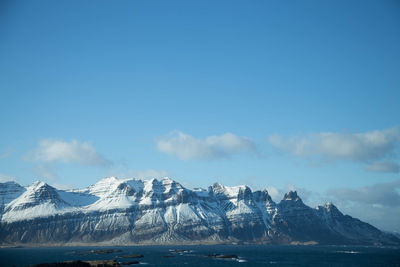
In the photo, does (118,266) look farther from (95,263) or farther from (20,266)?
(20,266)

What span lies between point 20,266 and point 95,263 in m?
35.1

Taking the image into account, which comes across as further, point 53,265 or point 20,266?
point 20,266

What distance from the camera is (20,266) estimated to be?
198 meters

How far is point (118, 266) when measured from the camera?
193625 millimetres

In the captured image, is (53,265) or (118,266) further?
(118,266)

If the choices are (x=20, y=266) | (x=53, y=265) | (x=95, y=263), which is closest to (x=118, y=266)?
(x=95, y=263)

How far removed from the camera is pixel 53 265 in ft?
592

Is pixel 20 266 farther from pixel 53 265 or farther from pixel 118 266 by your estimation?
pixel 118 266

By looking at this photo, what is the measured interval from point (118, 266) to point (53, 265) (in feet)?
93.8

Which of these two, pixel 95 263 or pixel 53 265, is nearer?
pixel 53 265

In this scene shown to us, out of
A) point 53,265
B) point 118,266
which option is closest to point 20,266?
point 53,265

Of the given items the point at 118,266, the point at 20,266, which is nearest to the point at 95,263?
the point at 118,266

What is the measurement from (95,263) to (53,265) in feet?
69.8

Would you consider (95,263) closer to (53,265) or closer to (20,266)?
(53,265)
